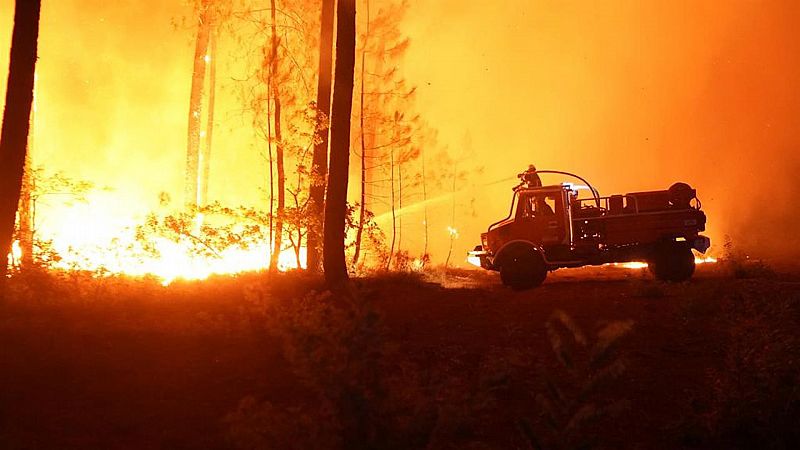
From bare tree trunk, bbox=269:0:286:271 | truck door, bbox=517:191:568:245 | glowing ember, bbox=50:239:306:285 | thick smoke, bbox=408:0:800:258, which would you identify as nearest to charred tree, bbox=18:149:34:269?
glowing ember, bbox=50:239:306:285

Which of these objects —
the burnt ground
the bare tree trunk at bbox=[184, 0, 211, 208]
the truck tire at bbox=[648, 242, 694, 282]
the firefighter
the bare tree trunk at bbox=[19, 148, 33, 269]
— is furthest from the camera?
the bare tree trunk at bbox=[184, 0, 211, 208]

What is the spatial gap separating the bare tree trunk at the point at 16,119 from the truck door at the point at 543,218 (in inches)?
385

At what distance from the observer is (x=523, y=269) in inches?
579

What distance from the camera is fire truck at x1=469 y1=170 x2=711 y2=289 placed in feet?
48.5

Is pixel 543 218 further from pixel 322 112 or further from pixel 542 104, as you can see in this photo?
pixel 542 104

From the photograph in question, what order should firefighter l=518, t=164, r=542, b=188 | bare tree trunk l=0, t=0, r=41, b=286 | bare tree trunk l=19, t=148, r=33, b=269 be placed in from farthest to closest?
1. firefighter l=518, t=164, r=542, b=188
2. bare tree trunk l=19, t=148, r=33, b=269
3. bare tree trunk l=0, t=0, r=41, b=286

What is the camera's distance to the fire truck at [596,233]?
48.5ft

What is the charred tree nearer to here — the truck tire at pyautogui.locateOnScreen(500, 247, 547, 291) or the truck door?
the truck tire at pyautogui.locateOnScreen(500, 247, 547, 291)

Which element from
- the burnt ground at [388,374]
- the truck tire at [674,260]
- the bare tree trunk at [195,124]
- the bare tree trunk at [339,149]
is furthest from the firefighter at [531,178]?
the bare tree trunk at [195,124]

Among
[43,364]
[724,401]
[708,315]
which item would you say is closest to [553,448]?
[724,401]

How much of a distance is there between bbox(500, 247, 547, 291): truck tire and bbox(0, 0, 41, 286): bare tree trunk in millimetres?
9397

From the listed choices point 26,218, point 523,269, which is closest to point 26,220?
point 26,218

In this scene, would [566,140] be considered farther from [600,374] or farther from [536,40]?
[600,374]

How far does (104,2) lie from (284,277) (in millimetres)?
25178
